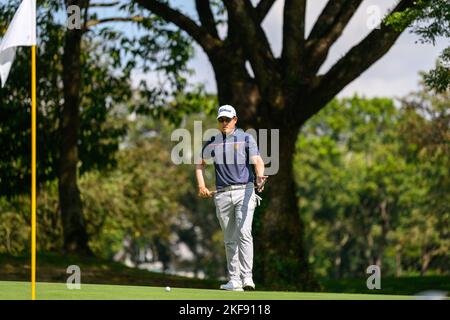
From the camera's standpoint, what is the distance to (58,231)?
148ft

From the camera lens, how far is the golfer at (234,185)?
505 inches

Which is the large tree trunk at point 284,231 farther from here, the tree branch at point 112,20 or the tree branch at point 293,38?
the tree branch at point 112,20

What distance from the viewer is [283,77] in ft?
71.5

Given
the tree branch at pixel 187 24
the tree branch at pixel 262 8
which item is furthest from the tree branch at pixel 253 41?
the tree branch at pixel 262 8

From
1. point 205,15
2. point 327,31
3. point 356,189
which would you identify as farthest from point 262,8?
point 356,189

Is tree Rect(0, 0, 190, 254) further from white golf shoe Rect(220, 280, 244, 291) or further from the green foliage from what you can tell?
the green foliage

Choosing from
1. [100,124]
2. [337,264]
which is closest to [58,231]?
[100,124]

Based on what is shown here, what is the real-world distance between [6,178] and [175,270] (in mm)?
65441

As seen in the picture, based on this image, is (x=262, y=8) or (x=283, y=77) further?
(x=262, y=8)

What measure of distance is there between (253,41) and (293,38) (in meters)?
0.91

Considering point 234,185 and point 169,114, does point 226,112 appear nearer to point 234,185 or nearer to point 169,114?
point 234,185

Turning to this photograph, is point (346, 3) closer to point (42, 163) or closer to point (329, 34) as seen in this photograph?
point (329, 34)

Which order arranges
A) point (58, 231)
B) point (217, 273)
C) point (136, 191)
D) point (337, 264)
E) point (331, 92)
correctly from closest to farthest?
point (331, 92) → point (58, 231) → point (136, 191) → point (337, 264) → point (217, 273)

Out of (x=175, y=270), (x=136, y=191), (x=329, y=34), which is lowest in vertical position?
(x=175, y=270)
